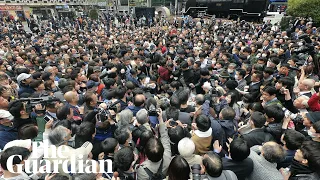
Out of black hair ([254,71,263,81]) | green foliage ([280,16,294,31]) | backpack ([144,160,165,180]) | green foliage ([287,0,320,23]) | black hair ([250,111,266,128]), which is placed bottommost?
backpack ([144,160,165,180])

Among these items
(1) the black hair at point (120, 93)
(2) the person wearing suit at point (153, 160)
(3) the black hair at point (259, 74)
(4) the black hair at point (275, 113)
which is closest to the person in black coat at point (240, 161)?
(2) the person wearing suit at point (153, 160)

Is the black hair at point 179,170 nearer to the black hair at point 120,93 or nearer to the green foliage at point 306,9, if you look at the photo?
the black hair at point 120,93

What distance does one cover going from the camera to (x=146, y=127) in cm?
276

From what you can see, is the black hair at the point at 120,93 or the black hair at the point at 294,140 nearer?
the black hair at the point at 294,140

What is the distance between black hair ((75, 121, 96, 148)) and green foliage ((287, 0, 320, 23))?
17.7 m

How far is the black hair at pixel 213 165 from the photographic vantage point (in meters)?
1.82

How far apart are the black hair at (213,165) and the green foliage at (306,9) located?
56.5ft

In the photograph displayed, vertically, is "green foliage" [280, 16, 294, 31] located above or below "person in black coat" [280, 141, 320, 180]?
above

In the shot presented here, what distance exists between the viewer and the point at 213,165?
6.01 feet

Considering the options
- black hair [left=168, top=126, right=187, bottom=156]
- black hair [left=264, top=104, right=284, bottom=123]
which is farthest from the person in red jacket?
black hair [left=168, top=126, right=187, bottom=156]

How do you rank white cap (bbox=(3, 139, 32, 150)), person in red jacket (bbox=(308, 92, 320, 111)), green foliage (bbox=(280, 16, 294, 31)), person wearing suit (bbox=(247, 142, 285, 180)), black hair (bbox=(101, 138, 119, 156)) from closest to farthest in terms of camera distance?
1. person wearing suit (bbox=(247, 142, 285, 180))
2. white cap (bbox=(3, 139, 32, 150))
3. black hair (bbox=(101, 138, 119, 156))
4. person in red jacket (bbox=(308, 92, 320, 111))
5. green foliage (bbox=(280, 16, 294, 31))

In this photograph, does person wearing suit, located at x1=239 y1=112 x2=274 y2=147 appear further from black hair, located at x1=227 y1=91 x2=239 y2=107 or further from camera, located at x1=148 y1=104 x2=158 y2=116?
camera, located at x1=148 y1=104 x2=158 y2=116

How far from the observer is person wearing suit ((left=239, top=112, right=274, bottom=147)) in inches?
102

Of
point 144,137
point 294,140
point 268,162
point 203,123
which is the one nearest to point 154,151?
point 144,137
